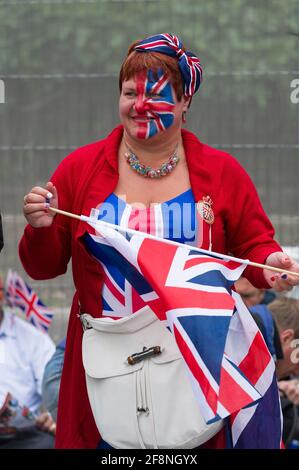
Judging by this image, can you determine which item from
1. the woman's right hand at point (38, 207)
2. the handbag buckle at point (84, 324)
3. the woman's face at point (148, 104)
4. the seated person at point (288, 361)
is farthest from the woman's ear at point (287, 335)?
the woman's right hand at point (38, 207)


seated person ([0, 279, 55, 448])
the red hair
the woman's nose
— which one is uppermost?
the red hair

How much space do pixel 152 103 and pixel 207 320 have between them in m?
0.77

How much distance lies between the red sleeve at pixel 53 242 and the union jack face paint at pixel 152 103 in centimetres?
32

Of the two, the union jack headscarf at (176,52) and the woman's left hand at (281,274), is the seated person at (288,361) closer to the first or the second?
the woman's left hand at (281,274)

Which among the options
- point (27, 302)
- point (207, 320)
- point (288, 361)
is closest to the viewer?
point (207, 320)

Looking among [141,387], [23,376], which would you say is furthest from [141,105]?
[23,376]

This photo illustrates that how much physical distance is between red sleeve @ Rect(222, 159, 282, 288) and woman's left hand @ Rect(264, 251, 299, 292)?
0.18 feet

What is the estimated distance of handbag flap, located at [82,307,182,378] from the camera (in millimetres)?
4469

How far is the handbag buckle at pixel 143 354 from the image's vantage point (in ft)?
14.6

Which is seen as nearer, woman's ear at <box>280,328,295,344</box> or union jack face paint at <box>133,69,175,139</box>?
union jack face paint at <box>133,69,175,139</box>

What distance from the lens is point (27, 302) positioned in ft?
23.7

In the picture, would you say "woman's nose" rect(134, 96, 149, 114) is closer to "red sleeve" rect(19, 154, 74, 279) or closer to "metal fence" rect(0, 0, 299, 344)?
"red sleeve" rect(19, 154, 74, 279)

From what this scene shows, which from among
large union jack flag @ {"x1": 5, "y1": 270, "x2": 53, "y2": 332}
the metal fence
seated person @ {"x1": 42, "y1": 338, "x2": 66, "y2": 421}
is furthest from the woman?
the metal fence

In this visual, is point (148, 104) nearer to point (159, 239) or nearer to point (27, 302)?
point (159, 239)
